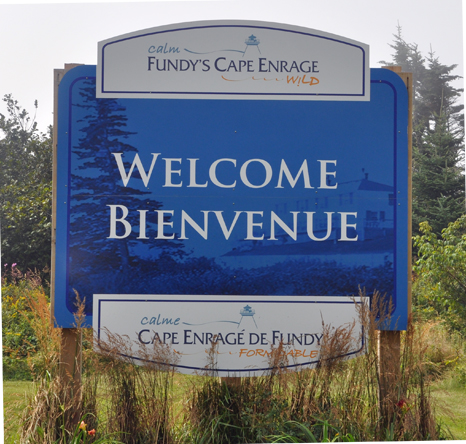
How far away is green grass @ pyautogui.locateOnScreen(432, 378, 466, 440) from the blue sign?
35.9 inches

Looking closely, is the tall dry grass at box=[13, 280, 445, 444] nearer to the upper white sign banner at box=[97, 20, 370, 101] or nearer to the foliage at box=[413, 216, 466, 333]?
the upper white sign banner at box=[97, 20, 370, 101]

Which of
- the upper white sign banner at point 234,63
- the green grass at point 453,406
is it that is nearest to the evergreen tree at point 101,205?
the upper white sign banner at point 234,63

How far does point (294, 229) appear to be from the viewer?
3457 millimetres

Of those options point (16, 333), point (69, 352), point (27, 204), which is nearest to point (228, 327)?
point (69, 352)

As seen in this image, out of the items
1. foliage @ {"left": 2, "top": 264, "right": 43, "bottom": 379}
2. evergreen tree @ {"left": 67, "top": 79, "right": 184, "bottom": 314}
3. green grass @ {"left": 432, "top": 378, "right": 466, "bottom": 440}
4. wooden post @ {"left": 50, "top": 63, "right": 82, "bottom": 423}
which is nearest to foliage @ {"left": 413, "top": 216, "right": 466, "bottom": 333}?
green grass @ {"left": 432, "top": 378, "right": 466, "bottom": 440}

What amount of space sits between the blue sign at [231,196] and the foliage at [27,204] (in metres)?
5.82

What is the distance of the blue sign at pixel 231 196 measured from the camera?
3438 mm

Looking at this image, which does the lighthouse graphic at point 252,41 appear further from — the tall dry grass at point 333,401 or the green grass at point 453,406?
the green grass at point 453,406

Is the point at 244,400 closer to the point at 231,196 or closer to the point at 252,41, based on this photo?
the point at 231,196

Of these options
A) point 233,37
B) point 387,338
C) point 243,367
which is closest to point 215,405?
point 243,367

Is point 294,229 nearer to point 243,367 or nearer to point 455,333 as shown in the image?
point 243,367

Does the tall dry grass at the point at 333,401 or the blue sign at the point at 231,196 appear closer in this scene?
the tall dry grass at the point at 333,401

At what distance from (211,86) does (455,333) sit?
495 cm

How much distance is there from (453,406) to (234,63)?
4.09 meters
